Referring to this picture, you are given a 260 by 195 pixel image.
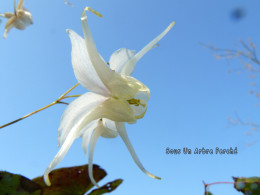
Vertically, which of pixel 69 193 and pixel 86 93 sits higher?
pixel 86 93

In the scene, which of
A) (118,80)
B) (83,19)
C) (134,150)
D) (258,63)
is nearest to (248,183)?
(134,150)

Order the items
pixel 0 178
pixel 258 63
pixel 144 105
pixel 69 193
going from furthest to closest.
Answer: pixel 258 63
pixel 144 105
pixel 69 193
pixel 0 178

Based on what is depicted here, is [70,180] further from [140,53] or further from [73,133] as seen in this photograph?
[140,53]

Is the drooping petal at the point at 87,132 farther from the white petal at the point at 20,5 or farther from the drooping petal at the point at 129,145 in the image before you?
the white petal at the point at 20,5

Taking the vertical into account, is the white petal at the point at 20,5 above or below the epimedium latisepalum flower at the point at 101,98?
above

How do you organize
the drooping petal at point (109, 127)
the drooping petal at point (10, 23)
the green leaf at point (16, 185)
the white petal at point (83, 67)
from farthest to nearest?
the drooping petal at point (10, 23) < the drooping petal at point (109, 127) < the white petal at point (83, 67) < the green leaf at point (16, 185)

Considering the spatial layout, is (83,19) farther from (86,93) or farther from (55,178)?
(55,178)

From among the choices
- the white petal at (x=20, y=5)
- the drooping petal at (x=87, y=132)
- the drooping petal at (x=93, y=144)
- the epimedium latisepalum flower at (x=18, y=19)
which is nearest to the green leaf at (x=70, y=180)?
the drooping petal at (x=93, y=144)

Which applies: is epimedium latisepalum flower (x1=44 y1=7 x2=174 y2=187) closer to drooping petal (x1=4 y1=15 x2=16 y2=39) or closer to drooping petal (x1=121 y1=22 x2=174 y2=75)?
drooping petal (x1=121 y1=22 x2=174 y2=75)

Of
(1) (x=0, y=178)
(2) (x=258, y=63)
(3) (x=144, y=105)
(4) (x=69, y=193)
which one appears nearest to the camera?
(1) (x=0, y=178)
